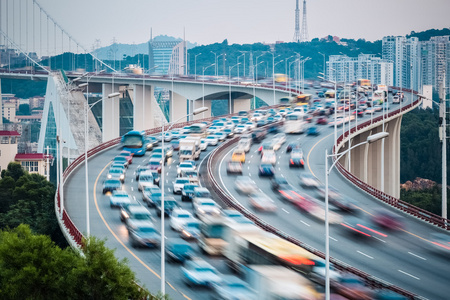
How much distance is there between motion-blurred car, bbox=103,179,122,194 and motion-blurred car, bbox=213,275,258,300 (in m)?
24.9

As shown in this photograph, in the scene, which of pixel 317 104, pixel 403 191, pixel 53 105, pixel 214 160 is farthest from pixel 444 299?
pixel 53 105

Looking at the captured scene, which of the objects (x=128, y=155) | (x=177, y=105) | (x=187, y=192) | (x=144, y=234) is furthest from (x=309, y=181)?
(x=177, y=105)

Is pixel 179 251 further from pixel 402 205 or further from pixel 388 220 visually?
pixel 402 205

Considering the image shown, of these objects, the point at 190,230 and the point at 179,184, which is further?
the point at 179,184

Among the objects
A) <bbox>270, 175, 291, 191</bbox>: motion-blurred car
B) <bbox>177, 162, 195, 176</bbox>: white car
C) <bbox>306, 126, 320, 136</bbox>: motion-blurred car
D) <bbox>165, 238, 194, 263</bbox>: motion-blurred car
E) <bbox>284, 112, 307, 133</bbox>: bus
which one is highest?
<bbox>284, 112, 307, 133</bbox>: bus

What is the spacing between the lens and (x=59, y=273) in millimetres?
30844

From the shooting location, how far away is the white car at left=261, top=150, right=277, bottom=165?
69000 millimetres

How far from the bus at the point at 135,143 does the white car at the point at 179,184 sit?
1687 cm

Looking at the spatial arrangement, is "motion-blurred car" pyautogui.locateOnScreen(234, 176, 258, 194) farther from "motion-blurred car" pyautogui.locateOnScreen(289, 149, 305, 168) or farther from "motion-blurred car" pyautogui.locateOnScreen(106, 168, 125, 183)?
"motion-blurred car" pyautogui.locateOnScreen(106, 168, 125, 183)

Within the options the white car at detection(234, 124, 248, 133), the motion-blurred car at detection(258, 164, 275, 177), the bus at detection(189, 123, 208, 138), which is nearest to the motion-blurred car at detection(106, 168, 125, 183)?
the motion-blurred car at detection(258, 164, 275, 177)

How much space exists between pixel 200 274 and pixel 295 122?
58.0m

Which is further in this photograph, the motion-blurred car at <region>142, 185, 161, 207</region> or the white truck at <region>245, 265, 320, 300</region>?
the motion-blurred car at <region>142, 185, 161, 207</region>

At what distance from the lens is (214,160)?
70.5m

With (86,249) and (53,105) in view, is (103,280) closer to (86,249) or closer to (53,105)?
(86,249)
